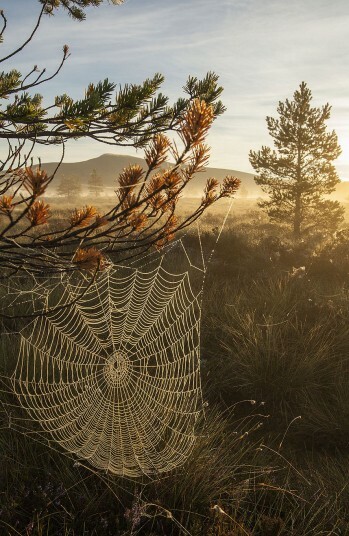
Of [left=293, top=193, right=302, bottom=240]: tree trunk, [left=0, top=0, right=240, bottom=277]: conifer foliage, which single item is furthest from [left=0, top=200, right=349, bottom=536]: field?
[left=293, top=193, right=302, bottom=240]: tree trunk

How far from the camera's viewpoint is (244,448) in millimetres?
4238

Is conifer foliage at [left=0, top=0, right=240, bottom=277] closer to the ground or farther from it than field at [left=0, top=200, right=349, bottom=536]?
farther from it

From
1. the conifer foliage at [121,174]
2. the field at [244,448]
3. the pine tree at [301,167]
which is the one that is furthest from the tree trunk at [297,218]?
the conifer foliage at [121,174]

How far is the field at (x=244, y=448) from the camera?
3.04 meters

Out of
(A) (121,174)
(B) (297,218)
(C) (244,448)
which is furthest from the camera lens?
(B) (297,218)

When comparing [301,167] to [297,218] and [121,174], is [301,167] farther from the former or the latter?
[121,174]

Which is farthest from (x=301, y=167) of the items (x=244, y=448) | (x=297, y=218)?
(x=244, y=448)

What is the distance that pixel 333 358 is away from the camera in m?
5.74

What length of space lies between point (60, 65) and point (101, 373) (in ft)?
10.2

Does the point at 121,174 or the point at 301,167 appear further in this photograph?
the point at 301,167

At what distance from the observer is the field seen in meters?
3.04

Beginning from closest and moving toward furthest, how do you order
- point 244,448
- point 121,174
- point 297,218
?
point 121,174 → point 244,448 → point 297,218

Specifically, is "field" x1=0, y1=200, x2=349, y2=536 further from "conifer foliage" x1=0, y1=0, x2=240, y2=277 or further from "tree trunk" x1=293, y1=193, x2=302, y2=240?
"tree trunk" x1=293, y1=193, x2=302, y2=240

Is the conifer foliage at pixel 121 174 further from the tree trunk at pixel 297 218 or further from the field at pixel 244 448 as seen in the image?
the tree trunk at pixel 297 218
